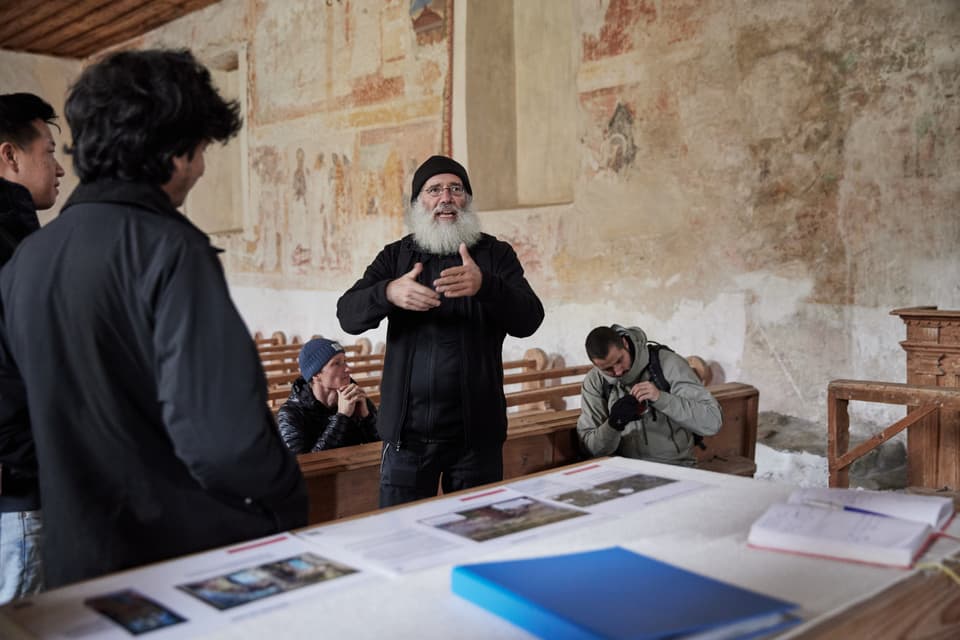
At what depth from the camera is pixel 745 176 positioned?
24.2 ft

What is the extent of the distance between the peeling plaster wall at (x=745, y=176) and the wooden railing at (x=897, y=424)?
185 centimetres

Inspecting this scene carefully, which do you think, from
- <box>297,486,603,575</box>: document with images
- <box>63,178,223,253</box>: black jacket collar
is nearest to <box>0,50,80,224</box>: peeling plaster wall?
<box>63,178,223,253</box>: black jacket collar

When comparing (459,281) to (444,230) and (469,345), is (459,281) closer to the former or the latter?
(469,345)

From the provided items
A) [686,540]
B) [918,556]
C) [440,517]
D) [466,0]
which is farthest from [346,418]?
[466,0]

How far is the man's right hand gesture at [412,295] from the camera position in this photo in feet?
10.6

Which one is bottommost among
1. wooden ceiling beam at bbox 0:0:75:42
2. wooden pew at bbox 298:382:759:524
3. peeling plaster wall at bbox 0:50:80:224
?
wooden pew at bbox 298:382:759:524

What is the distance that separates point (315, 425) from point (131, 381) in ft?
9.31

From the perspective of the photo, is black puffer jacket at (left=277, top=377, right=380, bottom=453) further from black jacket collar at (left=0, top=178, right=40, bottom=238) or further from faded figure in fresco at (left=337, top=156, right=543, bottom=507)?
black jacket collar at (left=0, top=178, right=40, bottom=238)

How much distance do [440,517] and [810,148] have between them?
5.84 metres

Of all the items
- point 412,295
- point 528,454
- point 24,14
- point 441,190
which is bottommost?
point 528,454

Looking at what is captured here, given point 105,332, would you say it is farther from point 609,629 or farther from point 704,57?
point 704,57

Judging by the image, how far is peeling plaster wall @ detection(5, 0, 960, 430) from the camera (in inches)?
255

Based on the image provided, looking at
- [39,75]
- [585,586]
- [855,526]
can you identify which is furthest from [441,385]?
[39,75]

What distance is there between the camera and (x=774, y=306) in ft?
23.7
